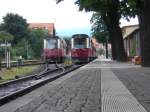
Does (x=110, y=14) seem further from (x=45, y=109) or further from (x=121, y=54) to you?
(x=45, y=109)

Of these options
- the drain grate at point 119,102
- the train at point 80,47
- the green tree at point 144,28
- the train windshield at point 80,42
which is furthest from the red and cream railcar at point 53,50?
the drain grate at point 119,102

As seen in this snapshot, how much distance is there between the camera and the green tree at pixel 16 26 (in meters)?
131

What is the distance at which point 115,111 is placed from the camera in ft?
37.2

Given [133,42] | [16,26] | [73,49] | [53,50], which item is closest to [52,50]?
[53,50]

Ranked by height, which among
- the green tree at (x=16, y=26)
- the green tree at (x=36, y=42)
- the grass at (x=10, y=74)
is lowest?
the grass at (x=10, y=74)

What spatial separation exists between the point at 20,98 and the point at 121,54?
51.1m

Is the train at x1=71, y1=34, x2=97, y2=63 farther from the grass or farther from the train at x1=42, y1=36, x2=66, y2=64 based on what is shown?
the grass

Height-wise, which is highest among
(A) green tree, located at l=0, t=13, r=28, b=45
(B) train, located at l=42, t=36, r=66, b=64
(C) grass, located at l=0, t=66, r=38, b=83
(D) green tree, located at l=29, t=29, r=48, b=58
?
(A) green tree, located at l=0, t=13, r=28, b=45

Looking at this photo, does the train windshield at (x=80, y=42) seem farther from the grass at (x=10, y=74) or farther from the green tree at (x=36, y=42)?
the green tree at (x=36, y=42)

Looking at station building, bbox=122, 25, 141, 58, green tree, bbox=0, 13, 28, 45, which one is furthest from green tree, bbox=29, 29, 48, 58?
station building, bbox=122, 25, 141, 58

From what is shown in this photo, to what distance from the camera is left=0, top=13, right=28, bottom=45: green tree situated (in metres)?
131

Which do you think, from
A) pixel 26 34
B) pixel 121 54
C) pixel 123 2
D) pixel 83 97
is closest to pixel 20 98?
pixel 83 97

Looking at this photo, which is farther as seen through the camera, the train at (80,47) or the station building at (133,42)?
the station building at (133,42)

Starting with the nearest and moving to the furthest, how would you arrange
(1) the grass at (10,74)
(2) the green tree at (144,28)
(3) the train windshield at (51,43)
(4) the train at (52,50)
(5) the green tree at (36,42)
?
1. (1) the grass at (10,74)
2. (2) the green tree at (144,28)
3. (4) the train at (52,50)
4. (3) the train windshield at (51,43)
5. (5) the green tree at (36,42)
